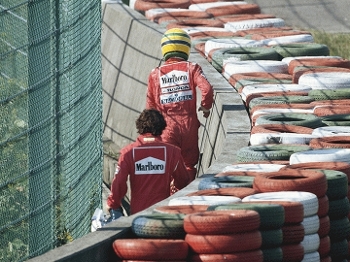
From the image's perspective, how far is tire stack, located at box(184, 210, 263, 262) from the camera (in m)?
7.27

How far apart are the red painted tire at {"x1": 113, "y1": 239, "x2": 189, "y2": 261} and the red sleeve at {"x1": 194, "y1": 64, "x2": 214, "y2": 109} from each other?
3937 millimetres

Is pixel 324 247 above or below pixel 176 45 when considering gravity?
below

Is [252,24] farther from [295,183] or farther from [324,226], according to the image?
[295,183]

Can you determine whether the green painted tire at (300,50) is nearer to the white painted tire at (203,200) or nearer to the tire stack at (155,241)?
the white painted tire at (203,200)

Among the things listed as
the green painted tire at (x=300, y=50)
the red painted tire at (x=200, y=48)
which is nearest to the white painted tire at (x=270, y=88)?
the green painted tire at (x=300, y=50)

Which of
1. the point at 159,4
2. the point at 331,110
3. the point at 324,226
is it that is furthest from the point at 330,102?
the point at 159,4

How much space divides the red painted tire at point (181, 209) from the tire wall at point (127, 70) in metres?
4.50

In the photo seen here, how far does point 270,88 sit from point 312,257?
14.0 ft

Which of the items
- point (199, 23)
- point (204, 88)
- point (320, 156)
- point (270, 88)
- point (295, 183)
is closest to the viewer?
point (295, 183)

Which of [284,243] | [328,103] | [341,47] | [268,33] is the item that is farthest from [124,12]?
[284,243]

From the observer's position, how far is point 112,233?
7.38m

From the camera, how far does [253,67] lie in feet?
43.5

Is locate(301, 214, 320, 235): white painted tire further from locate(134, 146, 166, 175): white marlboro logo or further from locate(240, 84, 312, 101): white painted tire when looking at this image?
locate(240, 84, 312, 101): white painted tire

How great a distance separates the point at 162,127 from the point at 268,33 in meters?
6.22
